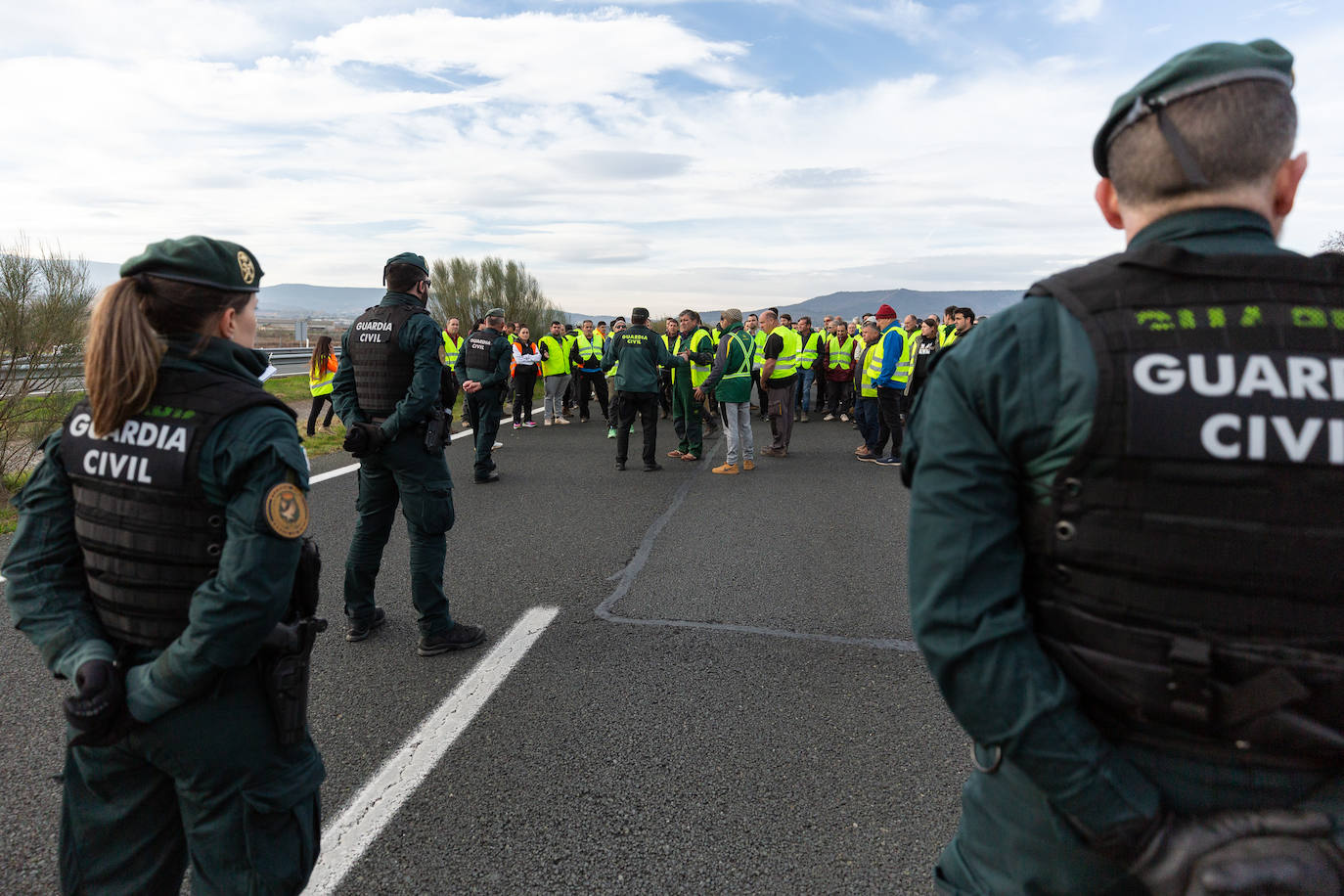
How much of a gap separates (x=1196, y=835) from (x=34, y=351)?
10.2m

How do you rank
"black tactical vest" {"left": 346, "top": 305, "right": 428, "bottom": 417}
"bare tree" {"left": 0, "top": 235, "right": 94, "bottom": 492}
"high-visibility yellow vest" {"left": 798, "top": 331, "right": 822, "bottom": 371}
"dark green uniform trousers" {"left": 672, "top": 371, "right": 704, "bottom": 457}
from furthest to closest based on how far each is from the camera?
"high-visibility yellow vest" {"left": 798, "top": 331, "right": 822, "bottom": 371}, "dark green uniform trousers" {"left": 672, "top": 371, "right": 704, "bottom": 457}, "bare tree" {"left": 0, "top": 235, "right": 94, "bottom": 492}, "black tactical vest" {"left": 346, "top": 305, "right": 428, "bottom": 417}

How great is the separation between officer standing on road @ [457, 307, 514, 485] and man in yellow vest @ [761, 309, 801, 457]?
11.3 feet

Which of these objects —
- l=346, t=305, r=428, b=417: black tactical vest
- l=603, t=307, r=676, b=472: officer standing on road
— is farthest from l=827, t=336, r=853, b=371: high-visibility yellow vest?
l=346, t=305, r=428, b=417: black tactical vest

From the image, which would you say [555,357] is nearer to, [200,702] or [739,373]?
[739,373]

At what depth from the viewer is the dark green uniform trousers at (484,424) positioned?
30.4 ft

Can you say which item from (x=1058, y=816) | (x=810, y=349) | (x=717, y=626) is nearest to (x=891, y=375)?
(x=810, y=349)

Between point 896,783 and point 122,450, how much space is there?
272cm

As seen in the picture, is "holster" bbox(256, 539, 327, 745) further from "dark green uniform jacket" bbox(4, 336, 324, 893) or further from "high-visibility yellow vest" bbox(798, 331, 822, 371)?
"high-visibility yellow vest" bbox(798, 331, 822, 371)

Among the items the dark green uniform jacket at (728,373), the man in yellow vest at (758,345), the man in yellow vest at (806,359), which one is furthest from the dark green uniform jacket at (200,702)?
the man in yellow vest at (806,359)

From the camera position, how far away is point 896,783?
10.1ft

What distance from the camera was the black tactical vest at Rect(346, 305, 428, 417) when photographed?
455 centimetres

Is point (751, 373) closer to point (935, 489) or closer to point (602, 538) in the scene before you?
point (602, 538)

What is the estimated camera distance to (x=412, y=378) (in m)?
4.58

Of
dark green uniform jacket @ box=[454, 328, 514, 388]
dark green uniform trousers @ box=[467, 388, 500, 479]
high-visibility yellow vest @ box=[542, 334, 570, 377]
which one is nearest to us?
dark green uniform trousers @ box=[467, 388, 500, 479]
